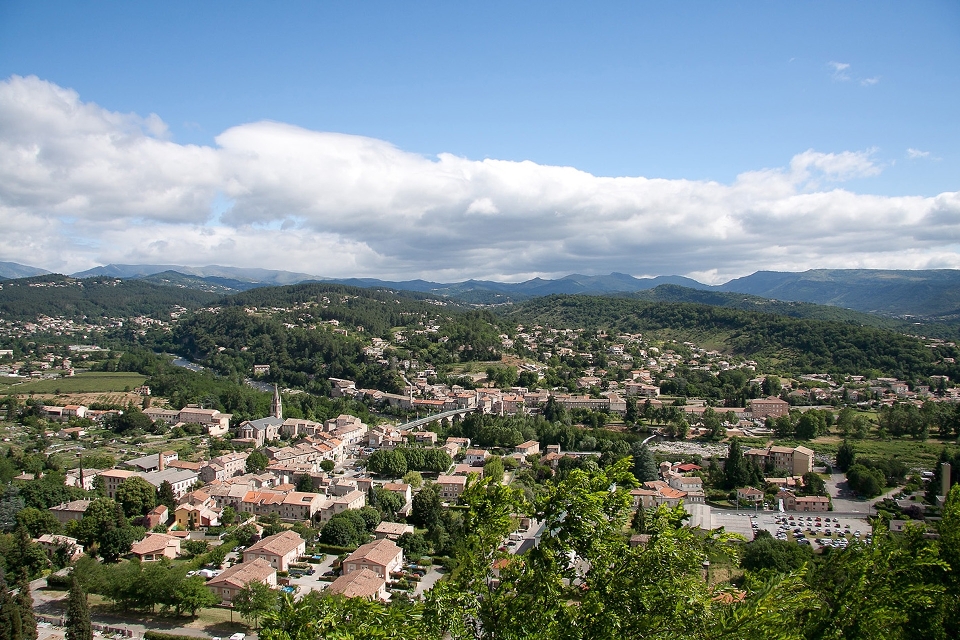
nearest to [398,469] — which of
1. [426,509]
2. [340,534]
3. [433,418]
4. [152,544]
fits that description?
[426,509]

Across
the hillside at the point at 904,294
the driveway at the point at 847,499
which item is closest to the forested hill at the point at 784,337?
the driveway at the point at 847,499

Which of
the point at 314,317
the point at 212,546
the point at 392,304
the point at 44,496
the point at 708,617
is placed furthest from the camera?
the point at 392,304

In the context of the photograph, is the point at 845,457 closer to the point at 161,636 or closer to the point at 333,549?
the point at 333,549

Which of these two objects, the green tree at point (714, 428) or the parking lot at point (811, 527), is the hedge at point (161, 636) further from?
the green tree at point (714, 428)

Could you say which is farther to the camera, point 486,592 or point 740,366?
point 740,366

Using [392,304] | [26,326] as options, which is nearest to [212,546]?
[392,304]

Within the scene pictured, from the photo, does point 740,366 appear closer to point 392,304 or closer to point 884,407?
point 884,407
